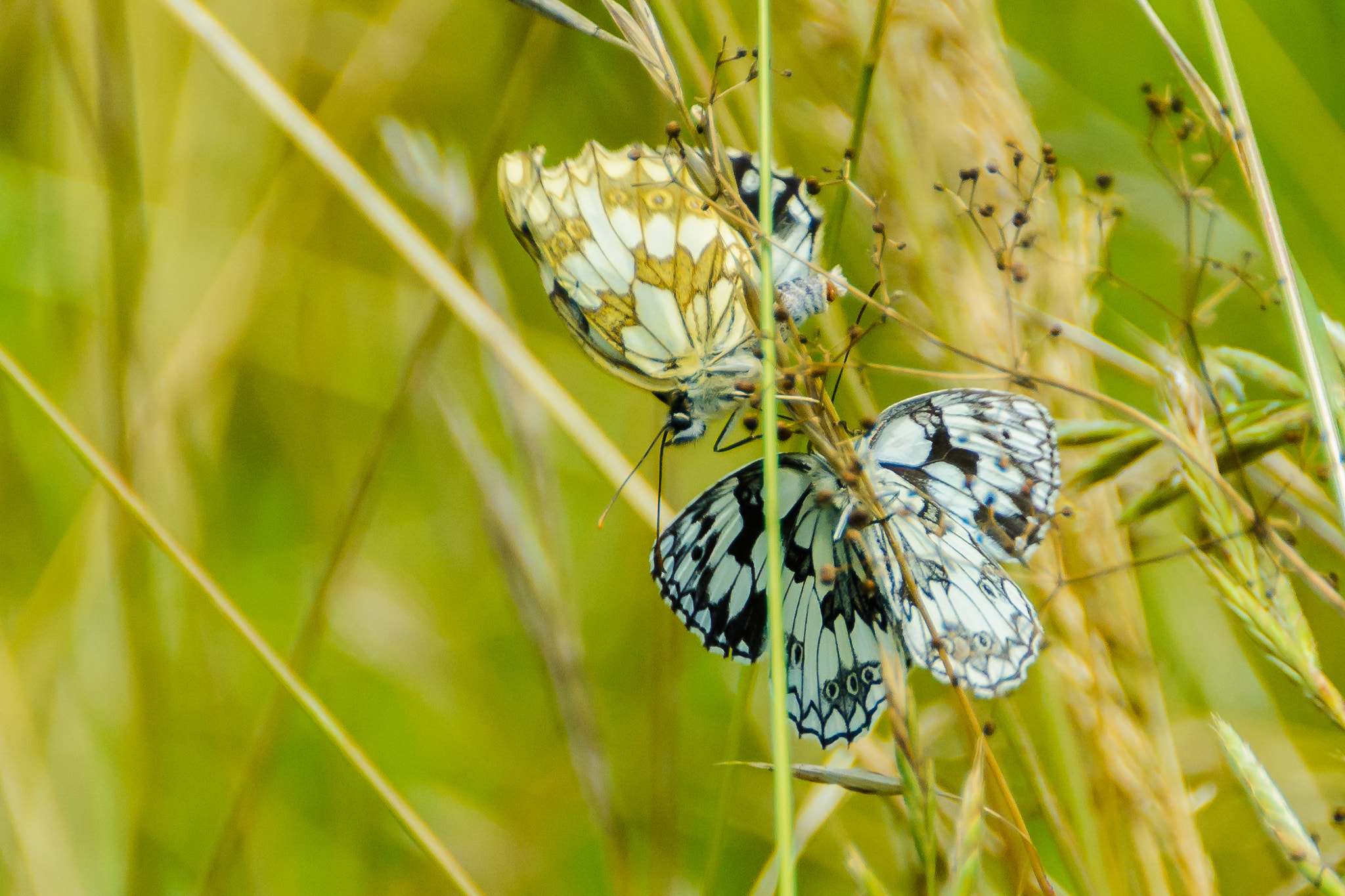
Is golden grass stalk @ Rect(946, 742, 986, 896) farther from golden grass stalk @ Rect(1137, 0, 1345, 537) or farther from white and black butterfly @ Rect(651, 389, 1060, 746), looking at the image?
golden grass stalk @ Rect(1137, 0, 1345, 537)

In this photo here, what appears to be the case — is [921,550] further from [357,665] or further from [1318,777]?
[357,665]

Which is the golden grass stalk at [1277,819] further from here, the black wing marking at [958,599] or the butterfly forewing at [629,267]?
the butterfly forewing at [629,267]

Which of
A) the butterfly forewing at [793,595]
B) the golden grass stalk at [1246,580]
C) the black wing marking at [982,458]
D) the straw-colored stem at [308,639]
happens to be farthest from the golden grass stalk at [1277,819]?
the straw-colored stem at [308,639]

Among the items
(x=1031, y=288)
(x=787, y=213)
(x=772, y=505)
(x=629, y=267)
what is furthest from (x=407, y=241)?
(x=1031, y=288)

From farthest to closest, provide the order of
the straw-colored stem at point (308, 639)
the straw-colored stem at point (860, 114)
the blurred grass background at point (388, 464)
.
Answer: the blurred grass background at point (388, 464)
the straw-colored stem at point (308, 639)
the straw-colored stem at point (860, 114)

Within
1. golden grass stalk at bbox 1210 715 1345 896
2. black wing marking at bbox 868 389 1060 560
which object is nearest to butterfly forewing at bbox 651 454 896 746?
black wing marking at bbox 868 389 1060 560
